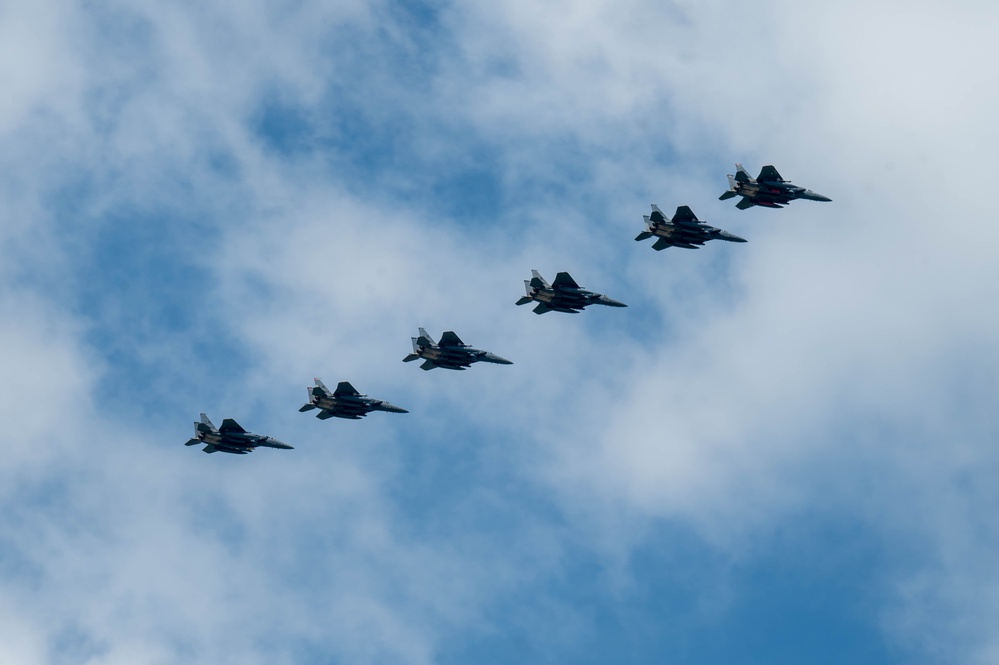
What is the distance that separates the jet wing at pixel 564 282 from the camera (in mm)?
187750

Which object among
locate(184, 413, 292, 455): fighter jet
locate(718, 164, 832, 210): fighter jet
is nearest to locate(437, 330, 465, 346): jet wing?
locate(184, 413, 292, 455): fighter jet

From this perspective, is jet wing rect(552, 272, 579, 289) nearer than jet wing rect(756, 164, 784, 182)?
Yes

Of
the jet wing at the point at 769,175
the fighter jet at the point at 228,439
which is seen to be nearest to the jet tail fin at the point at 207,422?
the fighter jet at the point at 228,439

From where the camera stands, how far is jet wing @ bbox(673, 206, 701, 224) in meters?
194

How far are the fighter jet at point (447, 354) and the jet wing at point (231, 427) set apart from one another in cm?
2228

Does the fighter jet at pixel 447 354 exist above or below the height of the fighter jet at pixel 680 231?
below

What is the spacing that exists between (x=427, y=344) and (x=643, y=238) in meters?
32.5

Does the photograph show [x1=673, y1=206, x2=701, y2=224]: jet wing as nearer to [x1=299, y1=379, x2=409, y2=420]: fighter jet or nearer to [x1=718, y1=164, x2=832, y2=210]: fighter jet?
[x1=718, y1=164, x2=832, y2=210]: fighter jet

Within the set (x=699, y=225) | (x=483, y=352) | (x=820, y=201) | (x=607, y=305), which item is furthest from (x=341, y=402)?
(x=820, y=201)

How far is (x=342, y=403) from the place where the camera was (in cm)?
18588

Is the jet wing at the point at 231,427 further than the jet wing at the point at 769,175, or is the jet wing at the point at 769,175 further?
the jet wing at the point at 769,175

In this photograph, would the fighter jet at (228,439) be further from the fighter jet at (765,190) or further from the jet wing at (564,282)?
the fighter jet at (765,190)

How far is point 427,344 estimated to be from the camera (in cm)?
18750

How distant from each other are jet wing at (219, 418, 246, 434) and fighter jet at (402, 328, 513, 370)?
877 inches
